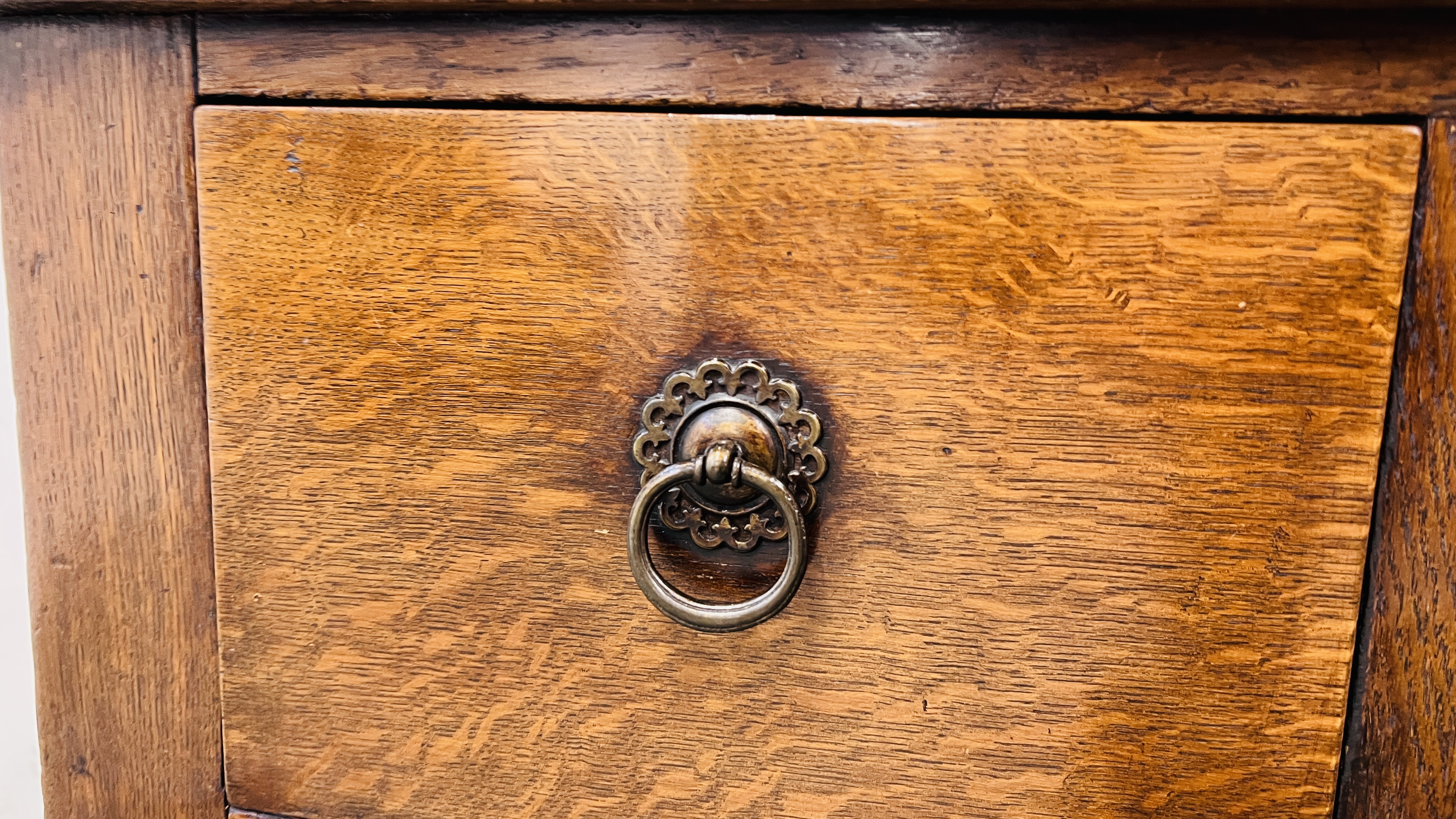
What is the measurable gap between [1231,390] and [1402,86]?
101 mm

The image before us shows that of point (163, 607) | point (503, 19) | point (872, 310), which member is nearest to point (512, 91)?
point (503, 19)

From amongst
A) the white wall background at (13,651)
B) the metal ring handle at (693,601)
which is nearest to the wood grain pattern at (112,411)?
the metal ring handle at (693,601)

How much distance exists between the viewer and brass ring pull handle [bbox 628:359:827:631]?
0.99 ft

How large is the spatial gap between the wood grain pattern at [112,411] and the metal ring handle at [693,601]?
Answer: 0.18m

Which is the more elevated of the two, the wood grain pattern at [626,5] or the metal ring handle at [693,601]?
the wood grain pattern at [626,5]

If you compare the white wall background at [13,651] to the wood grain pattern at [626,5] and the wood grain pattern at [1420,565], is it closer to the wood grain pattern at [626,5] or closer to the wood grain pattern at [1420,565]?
the wood grain pattern at [626,5]

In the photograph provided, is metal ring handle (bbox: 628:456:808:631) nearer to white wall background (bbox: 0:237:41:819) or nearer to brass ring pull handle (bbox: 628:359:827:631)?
brass ring pull handle (bbox: 628:359:827:631)

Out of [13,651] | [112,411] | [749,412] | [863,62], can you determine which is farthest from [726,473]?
[13,651]

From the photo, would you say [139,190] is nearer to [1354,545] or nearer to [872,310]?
[872,310]

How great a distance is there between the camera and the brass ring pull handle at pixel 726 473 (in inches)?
11.8

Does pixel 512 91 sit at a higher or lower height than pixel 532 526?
higher

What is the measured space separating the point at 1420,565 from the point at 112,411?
1.52ft

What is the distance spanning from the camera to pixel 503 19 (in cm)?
32

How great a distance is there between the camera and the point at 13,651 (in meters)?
0.67
